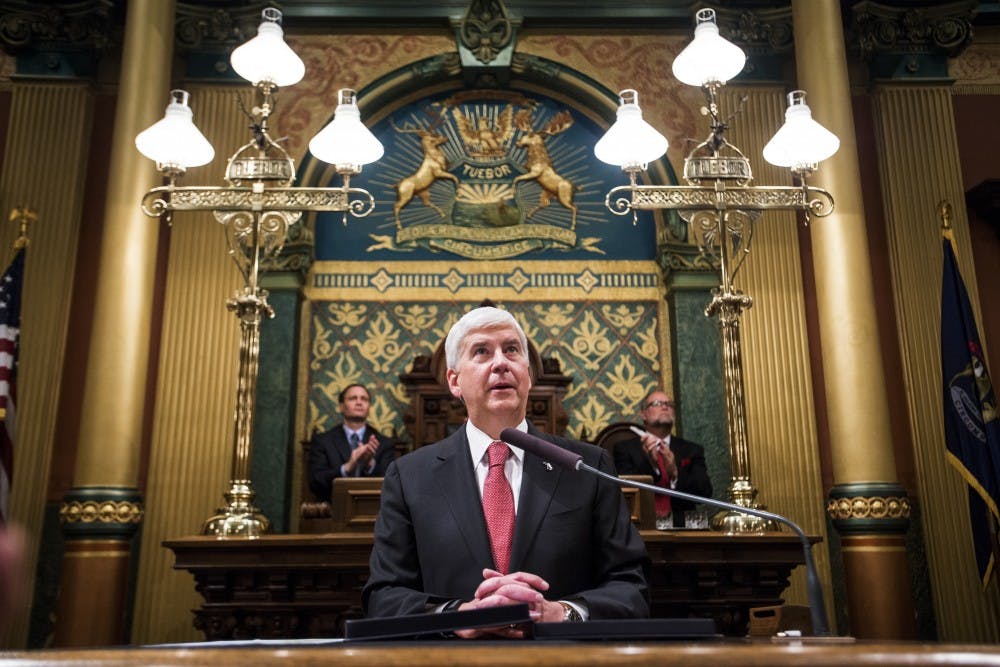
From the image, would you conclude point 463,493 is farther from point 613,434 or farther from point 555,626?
point 613,434

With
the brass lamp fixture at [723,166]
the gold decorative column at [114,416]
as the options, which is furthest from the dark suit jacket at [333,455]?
the brass lamp fixture at [723,166]

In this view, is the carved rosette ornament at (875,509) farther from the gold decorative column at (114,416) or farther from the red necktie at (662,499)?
the gold decorative column at (114,416)

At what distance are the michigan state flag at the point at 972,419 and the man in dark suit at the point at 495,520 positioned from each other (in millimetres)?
3495

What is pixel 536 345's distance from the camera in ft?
20.0

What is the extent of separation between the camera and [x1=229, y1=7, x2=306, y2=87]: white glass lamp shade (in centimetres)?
389

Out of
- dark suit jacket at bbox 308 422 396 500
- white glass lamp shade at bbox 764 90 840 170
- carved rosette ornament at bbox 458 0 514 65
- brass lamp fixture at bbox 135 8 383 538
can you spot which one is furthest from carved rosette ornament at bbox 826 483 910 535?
carved rosette ornament at bbox 458 0 514 65

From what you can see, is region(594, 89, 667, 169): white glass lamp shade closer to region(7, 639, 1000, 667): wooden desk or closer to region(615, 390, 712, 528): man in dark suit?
region(615, 390, 712, 528): man in dark suit

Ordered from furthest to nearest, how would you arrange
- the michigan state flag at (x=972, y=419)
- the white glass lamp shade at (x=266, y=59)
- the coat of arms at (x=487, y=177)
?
the coat of arms at (x=487, y=177) → the michigan state flag at (x=972, y=419) → the white glass lamp shade at (x=266, y=59)

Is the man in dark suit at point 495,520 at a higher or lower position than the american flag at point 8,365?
lower

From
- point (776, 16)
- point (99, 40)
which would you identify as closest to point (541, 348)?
point (776, 16)

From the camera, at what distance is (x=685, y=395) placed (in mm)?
5734

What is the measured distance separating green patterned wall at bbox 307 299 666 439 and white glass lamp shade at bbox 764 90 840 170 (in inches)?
90.5

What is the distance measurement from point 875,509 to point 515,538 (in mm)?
3213

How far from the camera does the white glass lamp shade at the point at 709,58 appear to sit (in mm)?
3861
